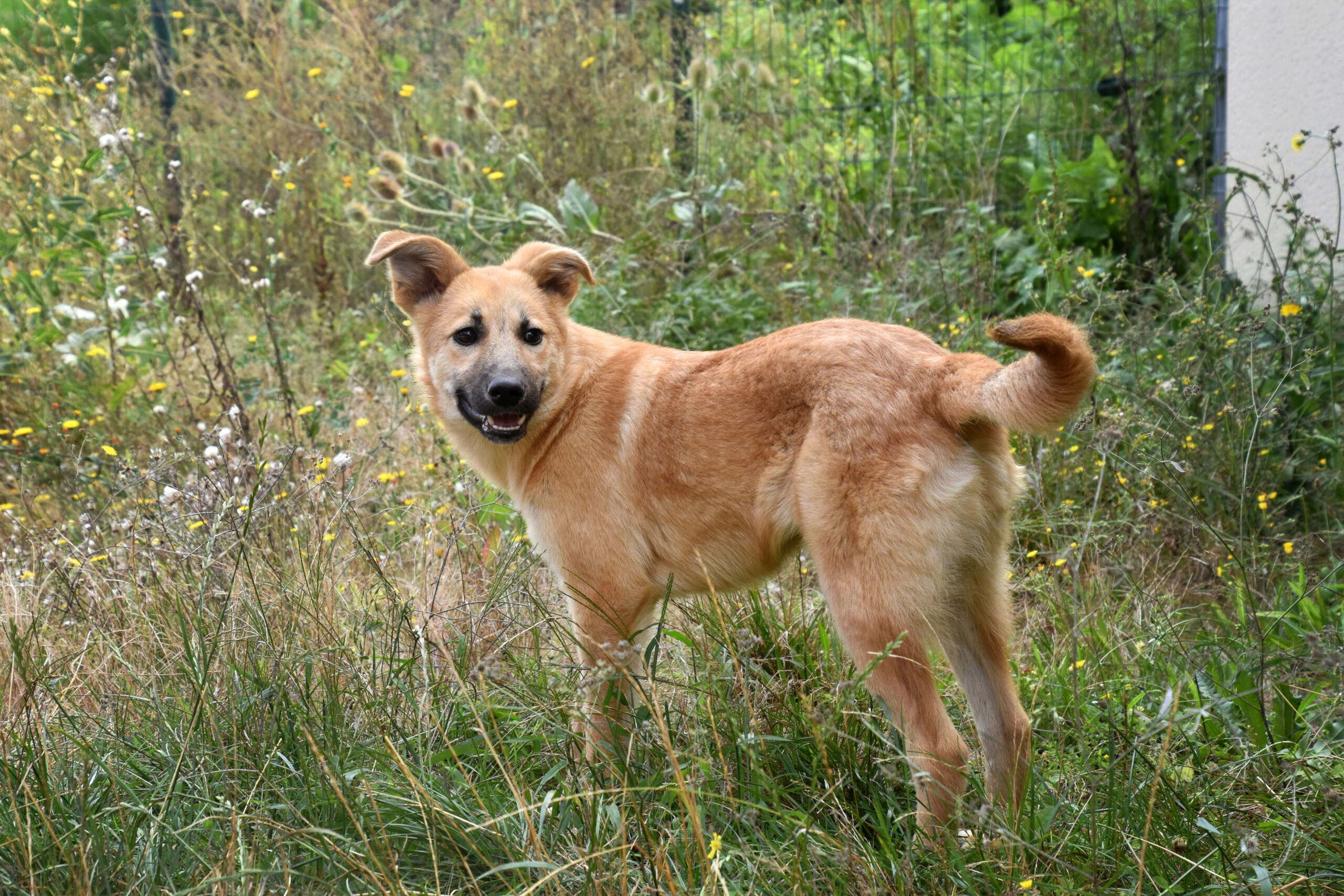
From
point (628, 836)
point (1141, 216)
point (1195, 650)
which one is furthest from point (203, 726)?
point (1141, 216)

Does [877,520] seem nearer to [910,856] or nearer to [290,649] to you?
[910,856]

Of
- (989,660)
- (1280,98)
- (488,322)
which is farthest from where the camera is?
(1280,98)

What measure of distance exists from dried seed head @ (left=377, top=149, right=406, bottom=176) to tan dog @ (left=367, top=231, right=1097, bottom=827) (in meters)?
2.29

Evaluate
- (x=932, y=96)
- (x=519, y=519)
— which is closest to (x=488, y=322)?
(x=519, y=519)

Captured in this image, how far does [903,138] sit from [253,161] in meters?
4.88

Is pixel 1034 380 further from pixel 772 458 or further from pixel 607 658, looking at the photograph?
pixel 607 658

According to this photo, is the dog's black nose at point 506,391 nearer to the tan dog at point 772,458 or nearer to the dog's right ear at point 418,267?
the tan dog at point 772,458

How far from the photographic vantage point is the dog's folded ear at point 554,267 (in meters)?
3.58

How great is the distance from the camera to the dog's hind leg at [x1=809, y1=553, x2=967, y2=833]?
2.47 metres

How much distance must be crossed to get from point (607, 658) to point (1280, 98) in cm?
455

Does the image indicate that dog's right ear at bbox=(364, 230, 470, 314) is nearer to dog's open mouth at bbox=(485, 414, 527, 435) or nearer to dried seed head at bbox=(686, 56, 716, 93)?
dog's open mouth at bbox=(485, 414, 527, 435)

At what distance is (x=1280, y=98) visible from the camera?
16.5 ft

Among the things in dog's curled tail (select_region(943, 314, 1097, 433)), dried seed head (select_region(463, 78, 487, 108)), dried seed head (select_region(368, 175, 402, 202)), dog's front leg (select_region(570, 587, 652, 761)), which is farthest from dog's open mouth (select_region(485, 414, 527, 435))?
dried seed head (select_region(463, 78, 487, 108))

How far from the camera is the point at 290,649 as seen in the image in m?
2.72
